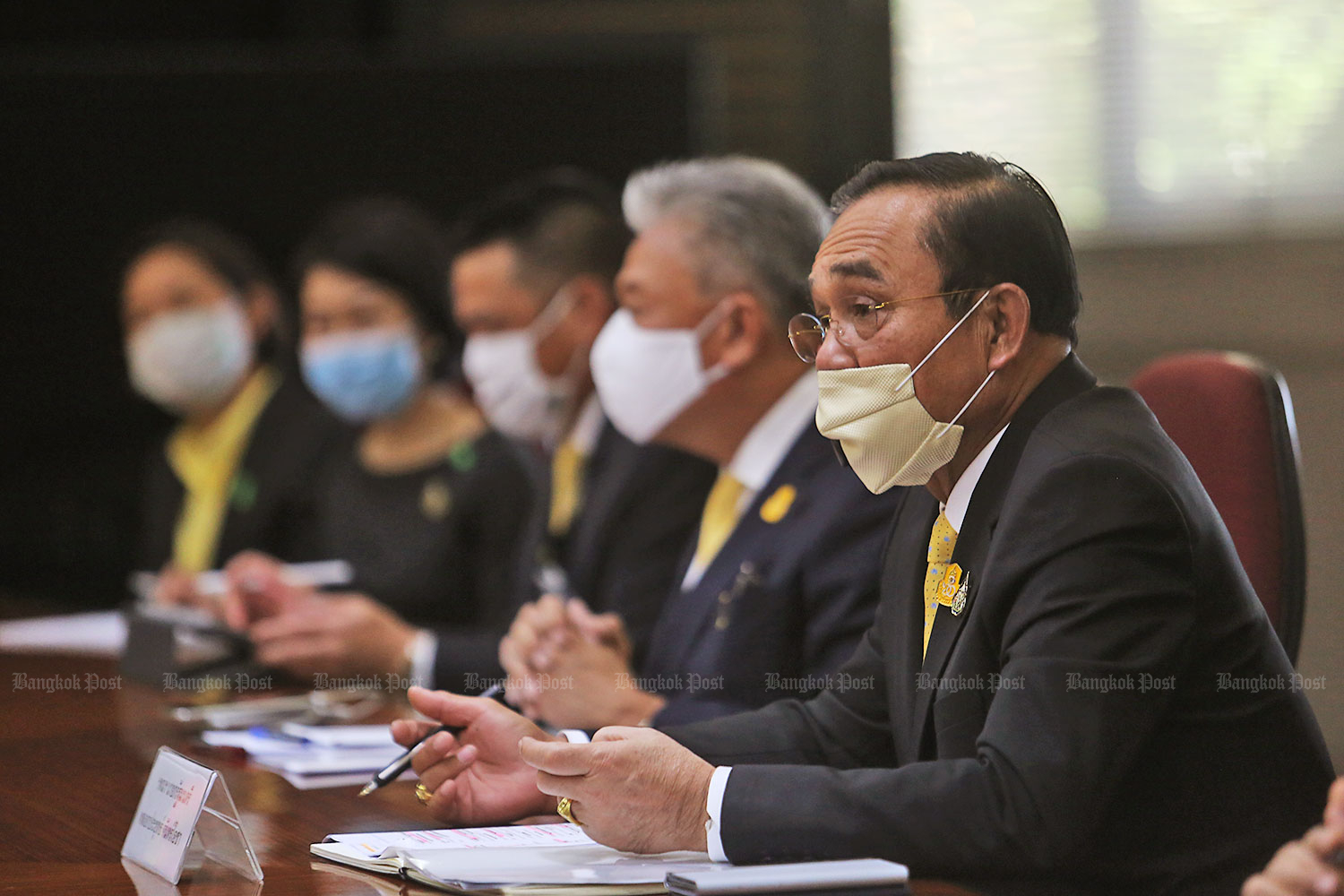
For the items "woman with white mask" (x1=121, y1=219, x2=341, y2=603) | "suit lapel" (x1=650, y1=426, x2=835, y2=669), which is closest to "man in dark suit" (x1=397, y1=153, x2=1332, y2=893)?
"suit lapel" (x1=650, y1=426, x2=835, y2=669)

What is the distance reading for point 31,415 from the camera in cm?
482

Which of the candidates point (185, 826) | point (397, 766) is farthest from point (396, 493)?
point (185, 826)

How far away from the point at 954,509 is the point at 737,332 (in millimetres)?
857

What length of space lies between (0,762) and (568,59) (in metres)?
3.06

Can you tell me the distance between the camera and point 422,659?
285 centimetres

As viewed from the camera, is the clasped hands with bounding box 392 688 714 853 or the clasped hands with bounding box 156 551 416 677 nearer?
the clasped hands with bounding box 392 688 714 853

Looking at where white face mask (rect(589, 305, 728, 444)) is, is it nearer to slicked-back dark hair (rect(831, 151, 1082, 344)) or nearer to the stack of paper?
the stack of paper

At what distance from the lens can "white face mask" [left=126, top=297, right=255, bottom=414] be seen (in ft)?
13.4

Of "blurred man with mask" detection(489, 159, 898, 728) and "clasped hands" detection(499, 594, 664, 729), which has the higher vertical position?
"blurred man with mask" detection(489, 159, 898, 728)

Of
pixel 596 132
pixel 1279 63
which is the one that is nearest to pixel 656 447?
pixel 596 132

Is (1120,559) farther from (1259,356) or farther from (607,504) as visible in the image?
(1259,356)

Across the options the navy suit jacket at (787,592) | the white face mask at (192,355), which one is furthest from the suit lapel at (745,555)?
the white face mask at (192,355)

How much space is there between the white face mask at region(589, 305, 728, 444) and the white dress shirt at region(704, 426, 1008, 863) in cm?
81

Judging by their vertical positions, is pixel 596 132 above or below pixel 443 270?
above
